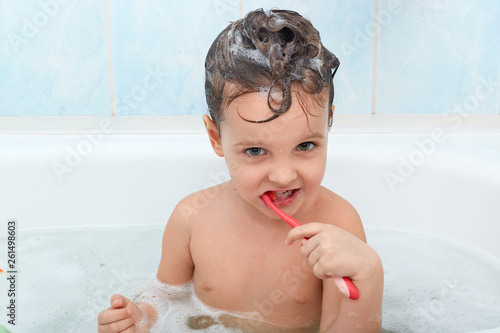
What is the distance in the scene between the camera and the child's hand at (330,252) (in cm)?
71

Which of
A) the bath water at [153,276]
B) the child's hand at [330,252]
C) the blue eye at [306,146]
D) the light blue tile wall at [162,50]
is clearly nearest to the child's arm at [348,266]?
the child's hand at [330,252]

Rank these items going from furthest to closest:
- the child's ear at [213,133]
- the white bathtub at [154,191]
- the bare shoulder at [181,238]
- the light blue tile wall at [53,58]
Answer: the light blue tile wall at [53,58] → the white bathtub at [154,191] → the bare shoulder at [181,238] → the child's ear at [213,133]

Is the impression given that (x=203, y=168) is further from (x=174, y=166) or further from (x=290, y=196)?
(x=290, y=196)

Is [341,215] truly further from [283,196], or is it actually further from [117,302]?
[117,302]

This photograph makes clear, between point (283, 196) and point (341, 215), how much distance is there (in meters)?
0.15

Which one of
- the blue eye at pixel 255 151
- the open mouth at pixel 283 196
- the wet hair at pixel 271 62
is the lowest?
the open mouth at pixel 283 196

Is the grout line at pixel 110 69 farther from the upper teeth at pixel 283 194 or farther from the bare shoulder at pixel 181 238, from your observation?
the upper teeth at pixel 283 194

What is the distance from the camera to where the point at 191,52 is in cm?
141

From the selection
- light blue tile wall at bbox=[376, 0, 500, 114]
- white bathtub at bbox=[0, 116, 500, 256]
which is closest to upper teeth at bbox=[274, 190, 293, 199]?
white bathtub at bbox=[0, 116, 500, 256]

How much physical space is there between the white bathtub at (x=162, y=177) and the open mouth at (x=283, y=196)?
16.8 inches

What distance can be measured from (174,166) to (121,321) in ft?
1.64

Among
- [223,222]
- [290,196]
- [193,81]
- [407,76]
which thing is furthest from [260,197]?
[407,76]

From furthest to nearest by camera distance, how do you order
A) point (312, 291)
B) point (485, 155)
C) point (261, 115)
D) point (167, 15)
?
point (167, 15) < point (485, 155) < point (312, 291) < point (261, 115)

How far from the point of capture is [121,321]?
2.61 ft
